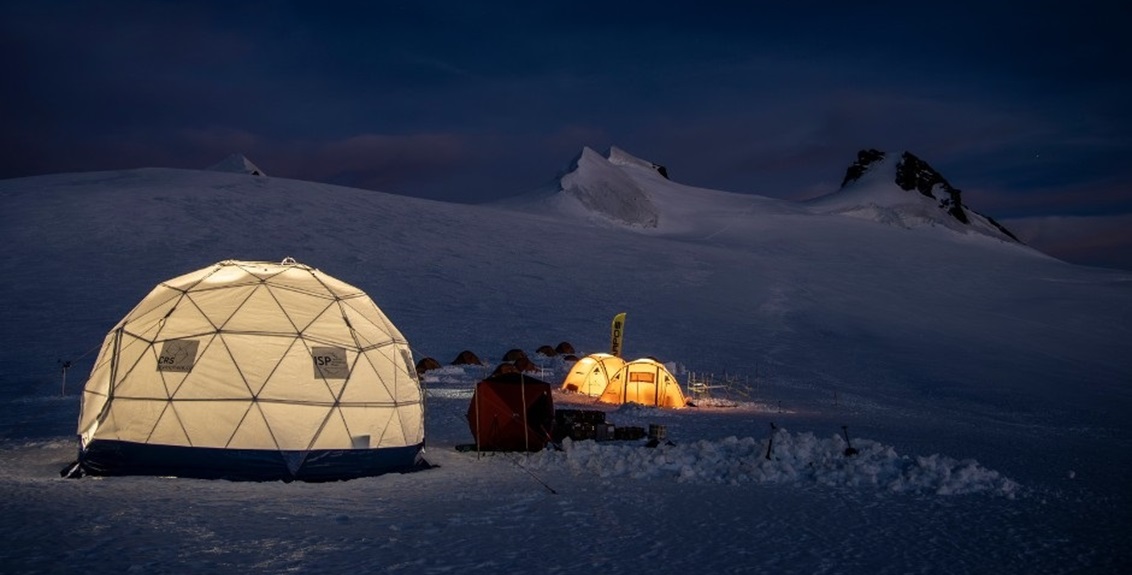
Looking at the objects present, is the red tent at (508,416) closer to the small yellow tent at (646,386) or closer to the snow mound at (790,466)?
the snow mound at (790,466)

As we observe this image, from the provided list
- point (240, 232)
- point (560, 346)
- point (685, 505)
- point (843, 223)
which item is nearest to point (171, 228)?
point (240, 232)

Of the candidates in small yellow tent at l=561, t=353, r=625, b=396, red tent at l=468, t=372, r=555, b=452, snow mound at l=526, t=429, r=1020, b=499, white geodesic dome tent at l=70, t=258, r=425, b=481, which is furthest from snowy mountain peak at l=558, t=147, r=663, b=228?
white geodesic dome tent at l=70, t=258, r=425, b=481

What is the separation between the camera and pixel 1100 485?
14.9 metres

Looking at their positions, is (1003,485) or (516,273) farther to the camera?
(516,273)

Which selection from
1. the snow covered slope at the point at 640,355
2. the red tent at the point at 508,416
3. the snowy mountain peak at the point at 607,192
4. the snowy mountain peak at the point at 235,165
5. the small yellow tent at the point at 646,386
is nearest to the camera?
the snow covered slope at the point at 640,355

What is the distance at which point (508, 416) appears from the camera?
53.4 feet

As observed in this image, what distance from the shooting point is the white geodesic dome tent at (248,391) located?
13000 mm

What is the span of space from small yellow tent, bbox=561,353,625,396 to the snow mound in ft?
41.0

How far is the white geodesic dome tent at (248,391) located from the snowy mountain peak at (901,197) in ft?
325

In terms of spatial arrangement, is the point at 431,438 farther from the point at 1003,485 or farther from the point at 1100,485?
the point at 1100,485

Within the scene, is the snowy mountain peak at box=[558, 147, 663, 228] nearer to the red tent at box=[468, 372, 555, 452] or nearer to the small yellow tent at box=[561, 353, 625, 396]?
the small yellow tent at box=[561, 353, 625, 396]

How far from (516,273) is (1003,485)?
1419 inches

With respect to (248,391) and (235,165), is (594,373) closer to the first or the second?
(248,391)

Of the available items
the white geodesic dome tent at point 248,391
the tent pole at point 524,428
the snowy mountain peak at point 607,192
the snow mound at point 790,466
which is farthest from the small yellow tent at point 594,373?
the snowy mountain peak at point 607,192
